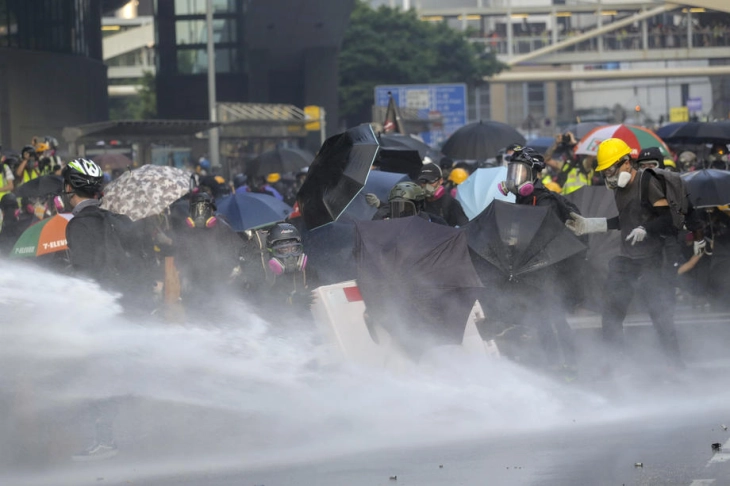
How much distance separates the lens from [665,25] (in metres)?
99.4

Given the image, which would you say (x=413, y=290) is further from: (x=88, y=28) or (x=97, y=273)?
(x=88, y=28)

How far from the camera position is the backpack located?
9.57 m

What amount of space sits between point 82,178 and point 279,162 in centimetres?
1325

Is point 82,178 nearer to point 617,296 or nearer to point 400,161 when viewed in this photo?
point 617,296

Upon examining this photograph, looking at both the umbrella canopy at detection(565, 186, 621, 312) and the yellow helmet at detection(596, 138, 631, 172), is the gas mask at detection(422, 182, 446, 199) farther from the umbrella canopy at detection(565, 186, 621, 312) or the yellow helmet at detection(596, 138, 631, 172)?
the yellow helmet at detection(596, 138, 631, 172)

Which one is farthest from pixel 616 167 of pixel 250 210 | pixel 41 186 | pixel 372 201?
pixel 41 186

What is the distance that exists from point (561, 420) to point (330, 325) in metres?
1.57

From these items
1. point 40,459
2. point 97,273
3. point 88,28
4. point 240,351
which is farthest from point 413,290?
point 88,28

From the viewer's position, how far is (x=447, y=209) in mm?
11594

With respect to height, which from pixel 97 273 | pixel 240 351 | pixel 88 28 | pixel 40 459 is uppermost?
pixel 88 28

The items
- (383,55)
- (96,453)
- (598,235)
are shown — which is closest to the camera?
(96,453)

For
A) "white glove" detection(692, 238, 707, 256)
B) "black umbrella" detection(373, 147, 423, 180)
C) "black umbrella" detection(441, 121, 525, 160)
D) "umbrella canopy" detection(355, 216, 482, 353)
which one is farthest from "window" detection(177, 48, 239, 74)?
"umbrella canopy" detection(355, 216, 482, 353)

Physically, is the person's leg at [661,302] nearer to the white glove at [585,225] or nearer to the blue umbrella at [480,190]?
the white glove at [585,225]

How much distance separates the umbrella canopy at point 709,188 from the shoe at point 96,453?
24.0 feet
